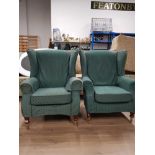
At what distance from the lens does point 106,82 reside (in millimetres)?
3283

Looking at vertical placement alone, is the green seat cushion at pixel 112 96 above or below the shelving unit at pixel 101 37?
below

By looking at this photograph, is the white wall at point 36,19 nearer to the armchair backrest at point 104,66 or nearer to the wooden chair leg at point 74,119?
the armchair backrest at point 104,66

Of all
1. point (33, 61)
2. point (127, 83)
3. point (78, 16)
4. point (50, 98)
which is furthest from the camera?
point (78, 16)

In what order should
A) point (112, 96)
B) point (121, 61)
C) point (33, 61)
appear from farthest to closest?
point (121, 61)
point (33, 61)
point (112, 96)

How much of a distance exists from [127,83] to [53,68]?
1.18 m

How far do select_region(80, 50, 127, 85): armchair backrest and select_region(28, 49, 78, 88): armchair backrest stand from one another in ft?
0.98

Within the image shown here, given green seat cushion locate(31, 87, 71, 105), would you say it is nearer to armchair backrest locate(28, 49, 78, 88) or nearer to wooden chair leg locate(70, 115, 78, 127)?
wooden chair leg locate(70, 115, 78, 127)

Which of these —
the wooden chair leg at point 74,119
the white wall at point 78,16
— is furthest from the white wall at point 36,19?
the wooden chair leg at point 74,119

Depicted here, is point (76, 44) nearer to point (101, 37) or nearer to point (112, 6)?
point (101, 37)

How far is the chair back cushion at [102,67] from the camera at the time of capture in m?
3.28

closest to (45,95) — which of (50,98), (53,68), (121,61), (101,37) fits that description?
(50,98)

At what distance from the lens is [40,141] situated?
215 cm
